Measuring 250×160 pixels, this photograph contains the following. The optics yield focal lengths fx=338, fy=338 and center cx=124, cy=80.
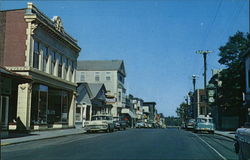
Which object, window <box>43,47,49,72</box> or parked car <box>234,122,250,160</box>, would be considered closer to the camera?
parked car <box>234,122,250,160</box>

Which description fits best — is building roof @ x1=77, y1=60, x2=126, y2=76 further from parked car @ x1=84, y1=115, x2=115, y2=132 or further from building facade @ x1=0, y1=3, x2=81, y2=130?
parked car @ x1=84, y1=115, x2=115, y2=132

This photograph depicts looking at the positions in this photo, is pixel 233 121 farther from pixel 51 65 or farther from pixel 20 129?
pixel 20 129

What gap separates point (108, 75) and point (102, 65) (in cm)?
351

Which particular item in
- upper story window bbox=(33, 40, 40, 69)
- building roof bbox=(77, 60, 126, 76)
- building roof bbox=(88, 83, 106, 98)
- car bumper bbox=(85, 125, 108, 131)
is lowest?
car bumper bbox=(85, 125, 108, 131)

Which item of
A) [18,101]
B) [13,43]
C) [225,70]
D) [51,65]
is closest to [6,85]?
[18,101]

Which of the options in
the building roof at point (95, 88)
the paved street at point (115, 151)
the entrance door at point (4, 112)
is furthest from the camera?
the building roof at point (95, 88)

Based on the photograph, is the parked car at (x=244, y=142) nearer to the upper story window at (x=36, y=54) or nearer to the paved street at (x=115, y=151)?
the paved street at (x=115, y=151)

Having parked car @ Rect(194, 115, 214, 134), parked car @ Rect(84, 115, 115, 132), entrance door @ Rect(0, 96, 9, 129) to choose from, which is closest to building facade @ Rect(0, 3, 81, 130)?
parked car @ Rect(84, 115, 115, 132)

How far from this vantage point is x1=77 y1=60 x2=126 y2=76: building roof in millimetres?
70562

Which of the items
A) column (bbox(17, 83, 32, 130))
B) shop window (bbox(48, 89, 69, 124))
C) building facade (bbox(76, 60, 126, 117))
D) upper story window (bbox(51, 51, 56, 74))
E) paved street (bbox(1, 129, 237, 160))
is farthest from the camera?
building facade (bbox(76, 60, 126, 117))

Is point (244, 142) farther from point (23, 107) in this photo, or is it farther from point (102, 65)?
point (102, 65)

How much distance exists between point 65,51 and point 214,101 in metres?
20.8

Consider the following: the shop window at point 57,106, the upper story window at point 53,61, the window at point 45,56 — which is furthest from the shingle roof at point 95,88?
the window at point 45,56

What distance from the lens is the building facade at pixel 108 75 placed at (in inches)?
2724
